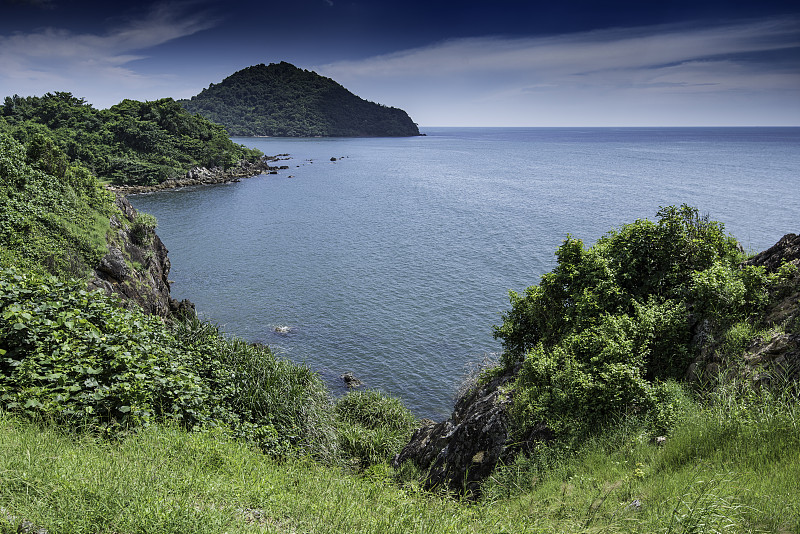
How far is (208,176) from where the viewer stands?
92125mm

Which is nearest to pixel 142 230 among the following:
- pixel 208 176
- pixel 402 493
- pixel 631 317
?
pixel 402 493

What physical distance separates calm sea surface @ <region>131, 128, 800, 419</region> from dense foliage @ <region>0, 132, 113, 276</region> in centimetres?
1048

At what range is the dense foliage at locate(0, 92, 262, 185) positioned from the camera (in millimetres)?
80062

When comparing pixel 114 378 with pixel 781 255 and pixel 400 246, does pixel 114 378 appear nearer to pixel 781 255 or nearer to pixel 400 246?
pixel 781 255

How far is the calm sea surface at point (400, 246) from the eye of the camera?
27.8m

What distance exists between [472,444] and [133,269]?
20.6 m

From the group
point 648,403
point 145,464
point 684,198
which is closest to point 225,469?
point 145,464

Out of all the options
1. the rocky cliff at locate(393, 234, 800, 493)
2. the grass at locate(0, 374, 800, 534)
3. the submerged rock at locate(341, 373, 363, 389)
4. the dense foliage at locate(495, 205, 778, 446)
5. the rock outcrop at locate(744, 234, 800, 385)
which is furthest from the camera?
the submerged rock at locate(341, 373, 363, 389)

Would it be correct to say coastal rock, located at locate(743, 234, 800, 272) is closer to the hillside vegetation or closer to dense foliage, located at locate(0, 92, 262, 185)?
the hillside vegetation

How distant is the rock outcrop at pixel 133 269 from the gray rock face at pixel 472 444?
14232 mm

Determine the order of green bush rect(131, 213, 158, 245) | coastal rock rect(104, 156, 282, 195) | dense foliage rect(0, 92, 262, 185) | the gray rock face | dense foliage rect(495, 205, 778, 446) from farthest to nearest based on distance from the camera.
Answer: dense foliage rect(0, 92, 262, 185), coastal rock rect(104, 156, 282, 195), green bush rect(131, 213, 158, 245), the gray rock face, dense foliage rect(495, 205, 778, 446)

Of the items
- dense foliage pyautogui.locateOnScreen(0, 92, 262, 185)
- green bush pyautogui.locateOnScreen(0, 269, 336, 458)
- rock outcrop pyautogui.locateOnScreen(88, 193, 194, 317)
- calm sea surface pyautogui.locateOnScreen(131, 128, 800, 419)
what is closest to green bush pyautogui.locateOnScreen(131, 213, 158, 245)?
rock outcrop pyautogui.locateOnScreen(88, 193, 194, 317)

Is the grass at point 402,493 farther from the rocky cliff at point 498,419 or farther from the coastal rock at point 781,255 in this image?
the coastal rock at point 781,255

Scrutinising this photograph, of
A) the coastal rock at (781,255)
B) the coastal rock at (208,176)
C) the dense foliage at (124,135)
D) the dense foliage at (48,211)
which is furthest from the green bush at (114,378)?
the dense foliage at (124,135)
